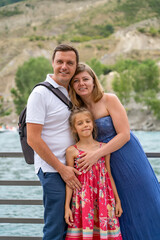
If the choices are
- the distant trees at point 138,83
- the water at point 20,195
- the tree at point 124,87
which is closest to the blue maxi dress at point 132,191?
the water at point 20,195

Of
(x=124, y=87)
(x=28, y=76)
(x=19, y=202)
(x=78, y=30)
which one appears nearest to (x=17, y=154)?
(x=19, y=202)

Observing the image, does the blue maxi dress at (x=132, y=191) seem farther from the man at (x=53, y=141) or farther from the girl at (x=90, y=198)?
the man at (x=53, y=141)

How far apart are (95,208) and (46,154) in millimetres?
473

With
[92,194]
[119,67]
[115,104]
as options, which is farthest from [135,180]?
[119,67]

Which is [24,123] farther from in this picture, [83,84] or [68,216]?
[68,216]

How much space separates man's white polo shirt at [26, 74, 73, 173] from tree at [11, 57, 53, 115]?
53.3 meters

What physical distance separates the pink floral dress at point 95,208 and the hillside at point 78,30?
185 feet

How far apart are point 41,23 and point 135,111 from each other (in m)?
67.3

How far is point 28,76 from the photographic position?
56.8 metres

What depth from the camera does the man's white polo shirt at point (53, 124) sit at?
2217mm

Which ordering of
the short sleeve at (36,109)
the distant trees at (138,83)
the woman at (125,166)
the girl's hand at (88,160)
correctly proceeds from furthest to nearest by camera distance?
the distant trees at (138,83) → the woman at (125,166) → the girl's hand at (88,160) → the short sleeve at (36,109)

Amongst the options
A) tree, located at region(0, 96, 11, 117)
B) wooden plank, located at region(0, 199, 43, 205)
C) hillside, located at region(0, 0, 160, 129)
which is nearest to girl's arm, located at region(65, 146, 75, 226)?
wooden plank, located at region(0, 199, 43, 205)

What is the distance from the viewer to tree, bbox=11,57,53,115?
5558 centimetres

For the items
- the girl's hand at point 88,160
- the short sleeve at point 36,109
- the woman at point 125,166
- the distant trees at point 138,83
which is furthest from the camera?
the distant trees at point 138,83
